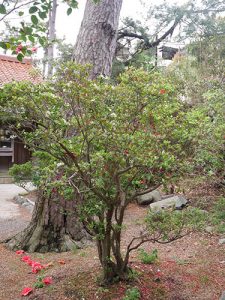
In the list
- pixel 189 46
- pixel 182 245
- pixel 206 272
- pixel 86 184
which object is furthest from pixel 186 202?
pixel 189 46

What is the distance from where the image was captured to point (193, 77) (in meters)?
9.05

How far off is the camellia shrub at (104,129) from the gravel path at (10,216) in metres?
3.35

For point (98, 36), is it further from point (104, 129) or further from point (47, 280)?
point (47, 280)

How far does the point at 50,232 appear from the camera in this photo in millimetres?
4898

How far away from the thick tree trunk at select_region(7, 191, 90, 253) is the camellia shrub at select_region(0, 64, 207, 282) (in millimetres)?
1981

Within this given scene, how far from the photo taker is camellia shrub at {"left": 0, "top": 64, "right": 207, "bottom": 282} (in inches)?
98.7

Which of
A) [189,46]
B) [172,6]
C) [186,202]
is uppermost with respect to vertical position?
[172,6]

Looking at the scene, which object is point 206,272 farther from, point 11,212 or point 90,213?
point 11,212

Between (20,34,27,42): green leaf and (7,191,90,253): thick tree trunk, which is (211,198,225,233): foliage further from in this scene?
(20,34,27,42): green leaf

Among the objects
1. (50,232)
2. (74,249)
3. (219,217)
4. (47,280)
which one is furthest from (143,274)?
(219,217)

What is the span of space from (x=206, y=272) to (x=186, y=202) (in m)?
2.87

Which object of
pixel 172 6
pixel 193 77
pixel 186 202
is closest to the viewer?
pixel 186 202

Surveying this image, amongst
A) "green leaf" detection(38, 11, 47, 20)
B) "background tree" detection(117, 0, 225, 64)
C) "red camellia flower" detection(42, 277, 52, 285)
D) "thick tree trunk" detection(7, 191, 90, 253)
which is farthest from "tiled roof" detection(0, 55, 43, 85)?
"green leaf" detection(38, 11, 47, 20)

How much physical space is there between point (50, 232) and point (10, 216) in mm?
2712
